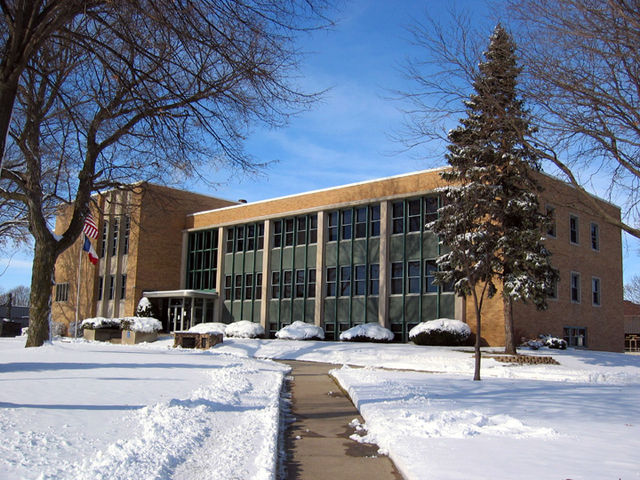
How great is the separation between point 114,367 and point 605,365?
16.7 metres

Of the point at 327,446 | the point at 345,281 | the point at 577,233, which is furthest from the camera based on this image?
the point at 345,281

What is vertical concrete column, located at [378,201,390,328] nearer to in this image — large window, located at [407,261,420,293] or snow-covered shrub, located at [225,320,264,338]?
large window, located at [407,261,420,293]

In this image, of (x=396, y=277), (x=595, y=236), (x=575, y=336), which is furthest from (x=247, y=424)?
(x=595, y=236)

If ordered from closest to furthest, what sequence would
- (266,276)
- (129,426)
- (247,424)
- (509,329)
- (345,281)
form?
(129,426)
(247,424)
(509,329)
(345,281)
(266,276)

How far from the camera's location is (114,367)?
13.4 meters

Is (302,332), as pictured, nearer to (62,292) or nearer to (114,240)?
(114,240)

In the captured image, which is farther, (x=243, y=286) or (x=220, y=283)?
(x=220, y=283)

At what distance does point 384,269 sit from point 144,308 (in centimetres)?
1771

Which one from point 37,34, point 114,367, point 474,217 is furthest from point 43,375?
point 474,217

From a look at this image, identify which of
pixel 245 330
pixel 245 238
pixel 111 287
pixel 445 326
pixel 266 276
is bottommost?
pixel 245 330

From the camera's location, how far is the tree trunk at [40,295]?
59.4 ft

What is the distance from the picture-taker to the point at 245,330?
33094mm

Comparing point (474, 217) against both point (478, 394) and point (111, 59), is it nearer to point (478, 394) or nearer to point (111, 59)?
point (478, 394)

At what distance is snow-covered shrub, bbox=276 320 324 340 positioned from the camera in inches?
1208
